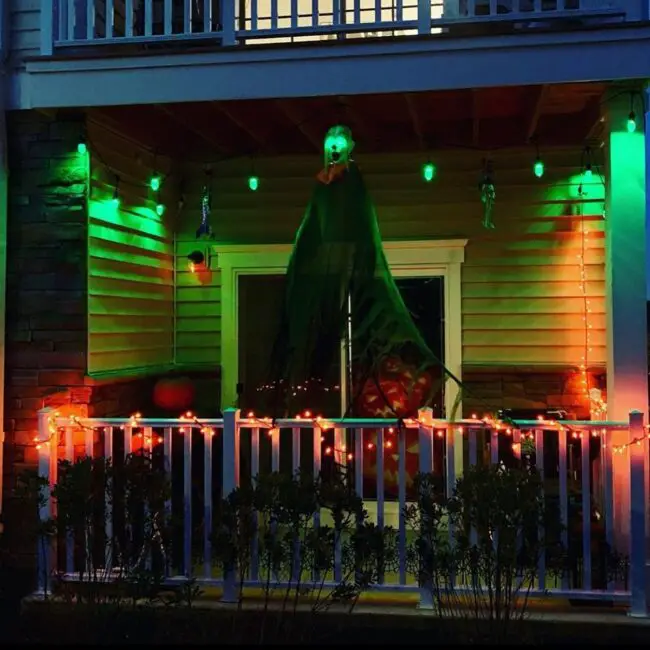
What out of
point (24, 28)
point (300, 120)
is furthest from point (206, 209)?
point (24, 28)

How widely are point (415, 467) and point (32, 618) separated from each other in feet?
10.7

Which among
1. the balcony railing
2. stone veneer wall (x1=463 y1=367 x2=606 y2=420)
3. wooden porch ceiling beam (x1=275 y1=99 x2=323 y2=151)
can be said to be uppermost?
the balcony railing

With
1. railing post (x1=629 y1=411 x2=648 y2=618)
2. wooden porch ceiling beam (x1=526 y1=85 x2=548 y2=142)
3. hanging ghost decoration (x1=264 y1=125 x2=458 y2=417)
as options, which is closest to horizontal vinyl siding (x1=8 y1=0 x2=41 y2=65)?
hanging ghost decoration (x1=264 y1=125 x2=458 y2=417)

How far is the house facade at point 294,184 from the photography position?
4996 mm

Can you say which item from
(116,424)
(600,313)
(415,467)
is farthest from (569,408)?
(116,424)

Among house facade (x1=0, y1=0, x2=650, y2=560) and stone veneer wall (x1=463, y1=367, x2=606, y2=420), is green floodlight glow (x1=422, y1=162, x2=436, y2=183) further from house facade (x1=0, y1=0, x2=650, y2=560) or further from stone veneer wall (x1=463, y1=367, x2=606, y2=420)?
stone veneer wall (x1=463, y1=367, x2=606, y2=420)

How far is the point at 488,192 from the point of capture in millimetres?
6457

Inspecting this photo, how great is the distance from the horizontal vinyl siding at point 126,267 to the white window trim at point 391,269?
0.51 meters

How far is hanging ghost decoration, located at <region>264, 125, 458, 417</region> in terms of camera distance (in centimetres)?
468

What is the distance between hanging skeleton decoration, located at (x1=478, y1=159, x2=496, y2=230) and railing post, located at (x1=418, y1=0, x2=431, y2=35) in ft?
5.76

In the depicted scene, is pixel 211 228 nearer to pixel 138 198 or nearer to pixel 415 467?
pixel 138 198

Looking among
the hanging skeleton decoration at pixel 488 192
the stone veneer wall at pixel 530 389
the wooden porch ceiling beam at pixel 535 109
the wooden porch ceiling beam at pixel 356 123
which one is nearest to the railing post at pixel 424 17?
the wooden porch ceiling beam at pixel 356 123

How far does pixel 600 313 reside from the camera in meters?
6.48

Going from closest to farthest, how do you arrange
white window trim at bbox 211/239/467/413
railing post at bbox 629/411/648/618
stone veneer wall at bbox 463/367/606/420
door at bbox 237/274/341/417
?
1. railing post at bbox 629/411/648/618
2. stone veneer wall at bbox 463/367/606/420
3. white window trim at bbox 211/239/467/413
4. door at bbox 237/274/341/417
